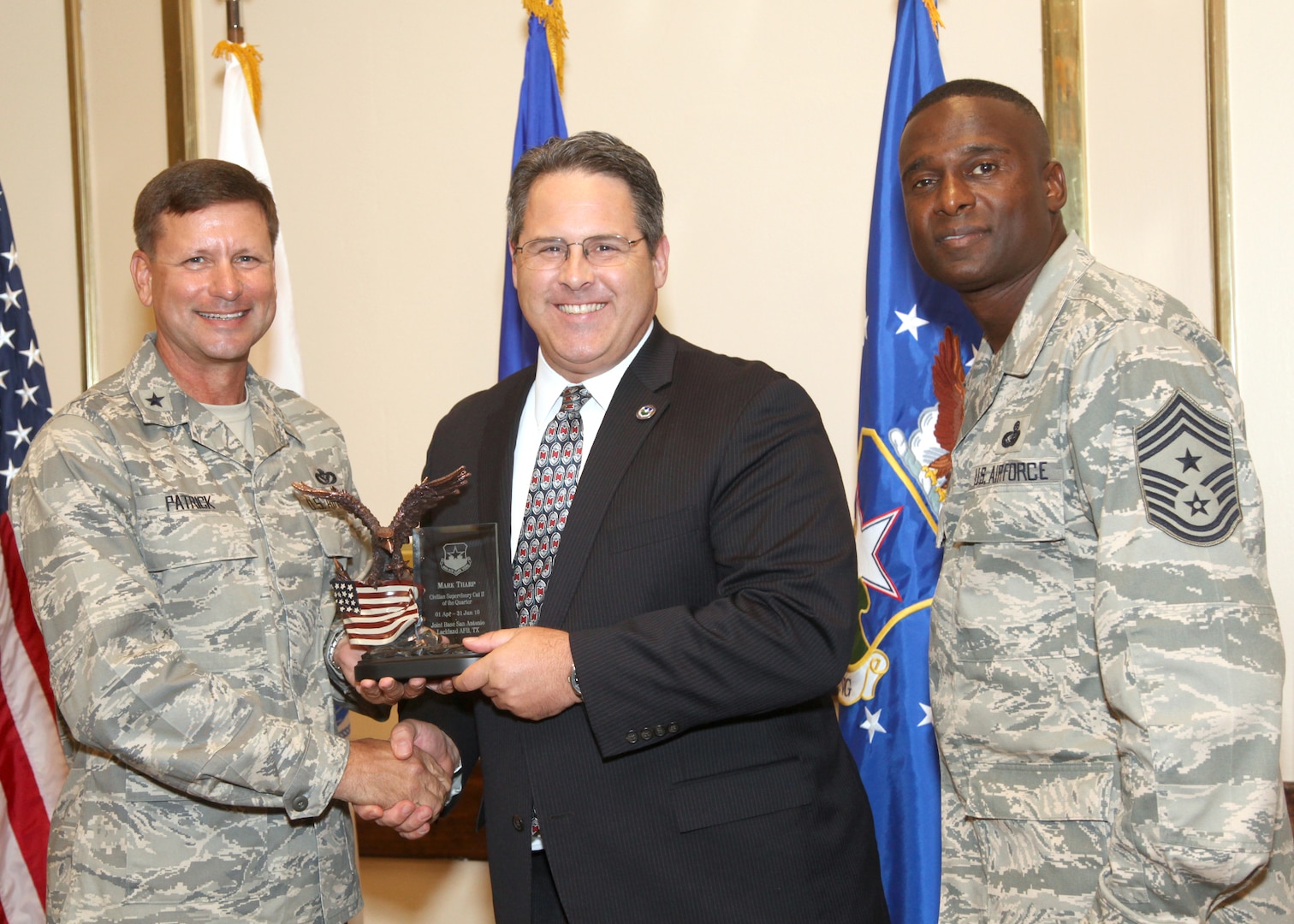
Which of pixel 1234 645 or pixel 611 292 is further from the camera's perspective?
pixel 611 292

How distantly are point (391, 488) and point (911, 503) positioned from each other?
1.79m

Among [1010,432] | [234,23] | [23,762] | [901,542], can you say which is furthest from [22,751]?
[1010,432]

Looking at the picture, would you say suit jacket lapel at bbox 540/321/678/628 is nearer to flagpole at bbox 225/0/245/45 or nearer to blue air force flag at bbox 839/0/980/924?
blue air force flag at bbox 839/0/980/924

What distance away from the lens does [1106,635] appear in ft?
5.09

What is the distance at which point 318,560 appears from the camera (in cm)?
220

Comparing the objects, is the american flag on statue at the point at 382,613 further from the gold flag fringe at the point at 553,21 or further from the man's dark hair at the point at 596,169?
the gold flag fringe at the point at 553,21

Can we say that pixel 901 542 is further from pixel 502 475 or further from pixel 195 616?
pixel 195 616

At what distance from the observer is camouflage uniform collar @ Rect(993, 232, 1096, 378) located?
185 centimetres

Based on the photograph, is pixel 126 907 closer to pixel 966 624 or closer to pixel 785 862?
pixel 785 862

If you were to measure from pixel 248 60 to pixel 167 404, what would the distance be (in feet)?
5.93

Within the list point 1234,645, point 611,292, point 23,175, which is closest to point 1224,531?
point 1234,645

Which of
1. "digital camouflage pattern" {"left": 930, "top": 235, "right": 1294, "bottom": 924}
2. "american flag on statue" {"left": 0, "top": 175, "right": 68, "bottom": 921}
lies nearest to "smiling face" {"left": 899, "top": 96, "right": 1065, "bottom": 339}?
"digital camouflage pattern" {"left": 930, "top": 235, "right": 1294, "bottom": 924}

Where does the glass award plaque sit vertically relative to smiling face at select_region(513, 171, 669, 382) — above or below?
below

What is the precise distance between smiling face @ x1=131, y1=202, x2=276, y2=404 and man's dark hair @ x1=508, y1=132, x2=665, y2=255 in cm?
56
